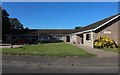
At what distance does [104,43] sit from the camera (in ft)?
96.8

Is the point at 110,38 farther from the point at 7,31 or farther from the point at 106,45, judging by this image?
the point at 7,31

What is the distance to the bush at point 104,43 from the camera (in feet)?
96.8

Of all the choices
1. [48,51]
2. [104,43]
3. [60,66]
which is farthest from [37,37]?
[60,66]

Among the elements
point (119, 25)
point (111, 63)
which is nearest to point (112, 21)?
point (119, 25)

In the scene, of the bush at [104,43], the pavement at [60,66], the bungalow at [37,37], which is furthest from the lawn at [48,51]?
the bungalow at [37,37]

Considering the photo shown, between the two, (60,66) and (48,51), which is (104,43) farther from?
(60,66)

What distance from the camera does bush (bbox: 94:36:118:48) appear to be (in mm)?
29513

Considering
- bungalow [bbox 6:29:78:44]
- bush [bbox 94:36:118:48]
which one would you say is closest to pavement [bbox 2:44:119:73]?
bush [bbox 94:36:118:48]

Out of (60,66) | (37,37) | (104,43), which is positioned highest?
(37,37)

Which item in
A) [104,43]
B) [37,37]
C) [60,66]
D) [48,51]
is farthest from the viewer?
[37,37]

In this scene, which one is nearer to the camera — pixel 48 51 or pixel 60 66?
pixel 60 66

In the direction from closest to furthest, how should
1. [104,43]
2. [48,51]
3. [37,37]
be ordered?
[48,51], [104,43], [37,37]

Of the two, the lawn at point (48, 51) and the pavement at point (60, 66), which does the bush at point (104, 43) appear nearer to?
the lawn at point (48, 51)

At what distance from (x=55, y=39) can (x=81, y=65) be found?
52010mm
